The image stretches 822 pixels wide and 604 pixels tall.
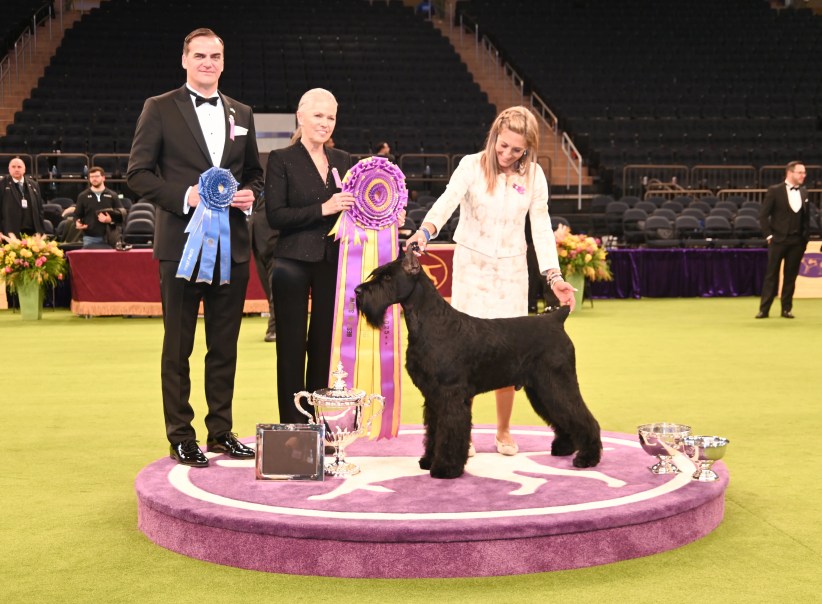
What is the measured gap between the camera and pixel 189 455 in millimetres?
3953

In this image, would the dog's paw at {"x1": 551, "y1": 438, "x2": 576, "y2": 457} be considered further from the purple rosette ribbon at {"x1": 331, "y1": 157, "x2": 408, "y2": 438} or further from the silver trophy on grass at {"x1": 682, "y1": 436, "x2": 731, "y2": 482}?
the purple rosette ribbon at {"x1": 331, "y1": 157, "x2": 408, "y2": 438}

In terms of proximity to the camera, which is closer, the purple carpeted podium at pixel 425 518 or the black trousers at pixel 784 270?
the purple carpeted podium at pixel 425 518

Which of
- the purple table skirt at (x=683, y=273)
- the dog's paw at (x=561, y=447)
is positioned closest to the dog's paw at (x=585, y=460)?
the dog's paw at (x=561, y=447)

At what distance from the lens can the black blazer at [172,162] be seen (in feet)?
12.6

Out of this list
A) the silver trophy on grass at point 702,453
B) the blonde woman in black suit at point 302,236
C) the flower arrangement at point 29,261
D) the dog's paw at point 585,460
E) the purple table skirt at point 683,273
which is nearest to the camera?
the silver trophy on grass at point 702,453

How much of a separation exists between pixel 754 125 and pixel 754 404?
16.1 meters

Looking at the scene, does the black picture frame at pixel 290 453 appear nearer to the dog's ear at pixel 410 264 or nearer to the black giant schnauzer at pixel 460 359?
the black giant schnauzer at pixel 460 359

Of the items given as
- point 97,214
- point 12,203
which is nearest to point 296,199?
point 97,214

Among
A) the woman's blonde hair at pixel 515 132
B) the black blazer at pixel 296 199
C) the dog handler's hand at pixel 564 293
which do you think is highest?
the woman's blonde hair at pixel 515 132

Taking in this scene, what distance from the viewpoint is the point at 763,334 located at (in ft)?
32.3

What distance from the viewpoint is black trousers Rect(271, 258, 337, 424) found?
4.29 meters

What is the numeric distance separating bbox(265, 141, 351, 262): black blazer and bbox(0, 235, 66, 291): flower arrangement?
784cm

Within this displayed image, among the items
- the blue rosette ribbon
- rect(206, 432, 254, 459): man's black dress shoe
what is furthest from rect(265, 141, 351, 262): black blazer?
rect(206, 432, 254, 459): man's black dress shoe

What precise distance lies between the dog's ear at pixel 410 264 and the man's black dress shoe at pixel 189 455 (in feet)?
3.57
